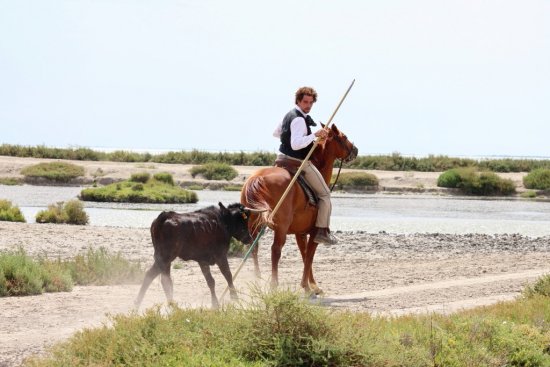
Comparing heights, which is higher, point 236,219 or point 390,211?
point 236,219

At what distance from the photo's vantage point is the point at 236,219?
12383mm

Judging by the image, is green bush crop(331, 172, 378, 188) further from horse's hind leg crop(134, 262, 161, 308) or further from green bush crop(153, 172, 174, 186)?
horse's hind leg crop(134, 262, 161, 308)

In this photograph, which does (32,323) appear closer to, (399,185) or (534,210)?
(534,210)

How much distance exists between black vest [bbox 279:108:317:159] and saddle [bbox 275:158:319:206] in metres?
0.11

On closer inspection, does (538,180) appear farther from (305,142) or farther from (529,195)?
(305,142)

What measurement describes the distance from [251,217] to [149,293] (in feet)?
7.52

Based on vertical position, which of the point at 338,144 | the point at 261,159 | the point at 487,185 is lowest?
the point at 487,185

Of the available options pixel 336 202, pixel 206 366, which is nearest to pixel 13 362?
pixel 206 366

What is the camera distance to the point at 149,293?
14.3 metres

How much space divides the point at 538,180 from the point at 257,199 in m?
50.2

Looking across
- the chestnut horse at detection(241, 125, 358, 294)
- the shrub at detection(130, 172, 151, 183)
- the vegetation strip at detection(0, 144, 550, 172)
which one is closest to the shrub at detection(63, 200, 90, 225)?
the chestnut horse at detection(241, 125, 358, 294)

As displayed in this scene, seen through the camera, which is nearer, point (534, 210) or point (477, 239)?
point (477, 239)

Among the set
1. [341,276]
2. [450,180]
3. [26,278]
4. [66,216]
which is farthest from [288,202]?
[450,180]

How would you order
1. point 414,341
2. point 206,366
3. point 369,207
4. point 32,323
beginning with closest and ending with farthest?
point 206,366 < point 414,341 < point 32,323 < point 369,207
